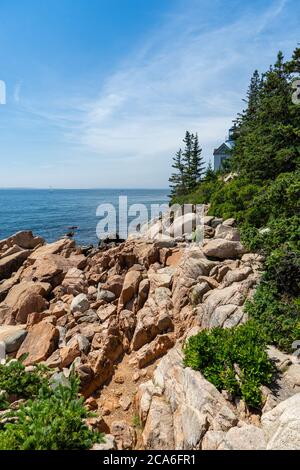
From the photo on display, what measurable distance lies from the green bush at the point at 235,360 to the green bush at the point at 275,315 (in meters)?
0.54

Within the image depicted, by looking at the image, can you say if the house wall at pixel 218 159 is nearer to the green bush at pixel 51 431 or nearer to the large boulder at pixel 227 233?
the large boulder at pixel 227 233

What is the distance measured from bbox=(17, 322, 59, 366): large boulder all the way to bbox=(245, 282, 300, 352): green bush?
Result: 28.6 ft

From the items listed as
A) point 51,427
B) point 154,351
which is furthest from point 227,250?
point 51,427

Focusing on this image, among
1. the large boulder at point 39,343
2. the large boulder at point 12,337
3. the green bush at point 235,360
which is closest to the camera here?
the green bush at point 235,360

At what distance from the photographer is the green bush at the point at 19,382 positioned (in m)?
7.40

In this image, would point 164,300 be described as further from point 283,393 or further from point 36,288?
point 36,288

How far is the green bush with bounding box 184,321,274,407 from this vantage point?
7016 mm

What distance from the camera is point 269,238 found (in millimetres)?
11367

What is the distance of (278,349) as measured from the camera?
8.41m

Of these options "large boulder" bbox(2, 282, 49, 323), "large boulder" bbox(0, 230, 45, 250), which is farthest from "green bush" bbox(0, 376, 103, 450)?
"large boulder" bbox(0, 230, 45, 250)

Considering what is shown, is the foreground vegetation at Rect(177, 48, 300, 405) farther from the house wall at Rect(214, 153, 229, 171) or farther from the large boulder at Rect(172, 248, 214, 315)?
the house wall at Rect(214, 153, 229, 171)

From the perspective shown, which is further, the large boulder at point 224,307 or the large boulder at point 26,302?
the large boulder at point 26,302

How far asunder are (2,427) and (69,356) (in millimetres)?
5572

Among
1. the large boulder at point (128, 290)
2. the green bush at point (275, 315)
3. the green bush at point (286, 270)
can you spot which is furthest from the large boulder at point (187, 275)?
the green bush at point (286, 270)
